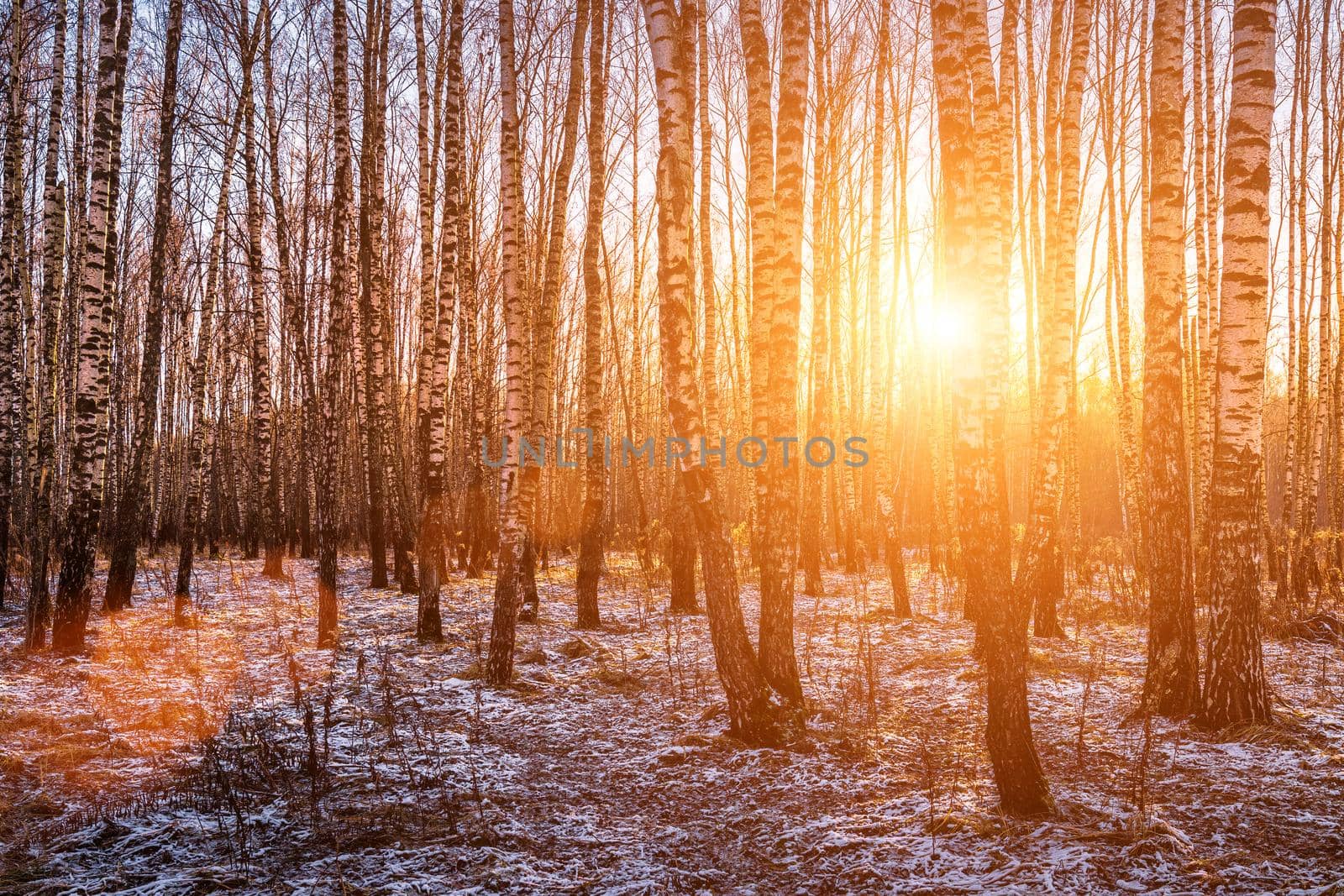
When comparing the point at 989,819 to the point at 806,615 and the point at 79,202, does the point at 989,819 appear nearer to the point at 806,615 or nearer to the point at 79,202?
the point at 806,615

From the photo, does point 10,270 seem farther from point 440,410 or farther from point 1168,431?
point 1168,431

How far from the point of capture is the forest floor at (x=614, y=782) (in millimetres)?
3197

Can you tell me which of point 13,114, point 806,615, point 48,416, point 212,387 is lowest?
point 806,615

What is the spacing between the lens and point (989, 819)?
142 inches

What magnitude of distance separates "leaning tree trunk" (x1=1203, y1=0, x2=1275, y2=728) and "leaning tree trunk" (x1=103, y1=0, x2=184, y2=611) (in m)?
10.3

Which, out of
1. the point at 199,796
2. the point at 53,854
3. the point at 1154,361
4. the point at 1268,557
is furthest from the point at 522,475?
the point at 1268,557

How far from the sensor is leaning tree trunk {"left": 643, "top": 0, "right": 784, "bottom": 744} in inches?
189

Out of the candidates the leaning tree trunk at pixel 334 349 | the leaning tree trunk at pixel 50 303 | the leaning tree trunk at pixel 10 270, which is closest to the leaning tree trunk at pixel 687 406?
the leaning tree trunk at pixel 334 349

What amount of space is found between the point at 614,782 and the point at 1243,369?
5060mm

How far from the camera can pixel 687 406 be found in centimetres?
485

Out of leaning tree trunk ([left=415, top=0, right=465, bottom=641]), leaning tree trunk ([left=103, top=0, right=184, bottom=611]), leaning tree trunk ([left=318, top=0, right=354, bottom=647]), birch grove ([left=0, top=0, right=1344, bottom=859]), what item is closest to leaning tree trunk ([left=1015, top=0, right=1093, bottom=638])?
birch grove ([left=0, top=0, right=1344, bottom=859])

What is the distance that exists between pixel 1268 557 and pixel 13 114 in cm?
2113

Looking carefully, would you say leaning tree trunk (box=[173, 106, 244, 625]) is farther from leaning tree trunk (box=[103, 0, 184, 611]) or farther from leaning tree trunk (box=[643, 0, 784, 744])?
leaning tree trunk (box=[643, 0, 784, 744])

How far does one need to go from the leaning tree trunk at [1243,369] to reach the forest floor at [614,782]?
379 mm
